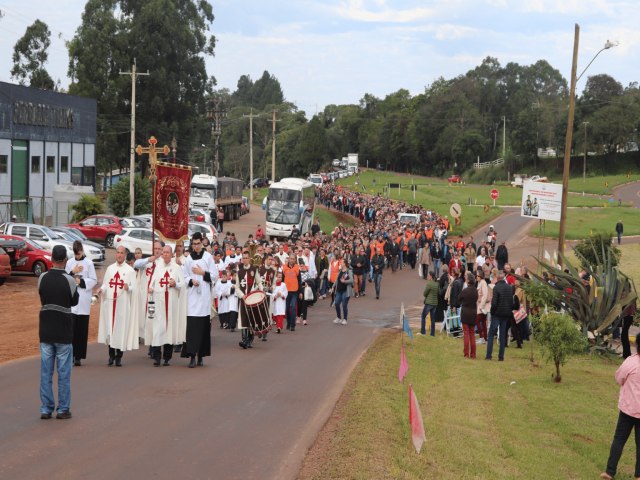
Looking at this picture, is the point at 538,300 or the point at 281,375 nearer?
the point at 281,375

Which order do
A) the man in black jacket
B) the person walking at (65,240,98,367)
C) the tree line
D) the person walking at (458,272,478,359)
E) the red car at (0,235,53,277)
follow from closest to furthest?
the person walking at (65,240,98,367) < the man in black jacket < the person walking at (458,272,478,359) < the red car at (0,235,53,277) < the tree line

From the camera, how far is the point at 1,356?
15555 millimetres

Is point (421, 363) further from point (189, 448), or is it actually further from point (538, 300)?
point (189, 448)

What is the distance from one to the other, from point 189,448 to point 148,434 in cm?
67

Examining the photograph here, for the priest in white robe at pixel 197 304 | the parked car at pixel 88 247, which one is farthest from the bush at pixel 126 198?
the priest in white robe at pixel 197 304

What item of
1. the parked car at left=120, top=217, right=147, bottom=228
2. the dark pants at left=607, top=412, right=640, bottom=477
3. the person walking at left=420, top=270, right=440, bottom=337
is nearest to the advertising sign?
the person walking at left=420, top=270, right=440, bottom=337

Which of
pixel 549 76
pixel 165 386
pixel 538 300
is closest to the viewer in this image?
pixel 165 386

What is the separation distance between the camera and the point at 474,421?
12516 millimetres

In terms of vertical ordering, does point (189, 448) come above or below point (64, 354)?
below

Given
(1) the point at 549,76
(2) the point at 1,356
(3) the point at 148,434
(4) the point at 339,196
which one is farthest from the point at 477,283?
(1) the point at 549,76

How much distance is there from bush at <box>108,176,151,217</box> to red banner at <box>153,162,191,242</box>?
34318 mm

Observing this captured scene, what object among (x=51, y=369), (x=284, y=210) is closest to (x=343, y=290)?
(x=51, y=369)

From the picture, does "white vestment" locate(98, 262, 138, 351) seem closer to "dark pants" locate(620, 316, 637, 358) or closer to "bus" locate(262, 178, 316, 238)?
"dark pants" locate(620, 316, 637, 358)

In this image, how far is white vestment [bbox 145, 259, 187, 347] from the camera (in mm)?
14445
